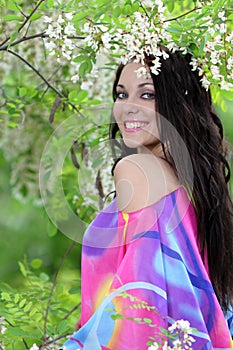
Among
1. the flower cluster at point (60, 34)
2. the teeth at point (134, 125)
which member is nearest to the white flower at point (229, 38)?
the teeth at point (134, 125)

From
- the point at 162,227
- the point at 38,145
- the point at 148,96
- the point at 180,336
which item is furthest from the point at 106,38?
the point at 38,145

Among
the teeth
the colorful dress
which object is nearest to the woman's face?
the teeth

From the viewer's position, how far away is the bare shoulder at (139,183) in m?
2.37

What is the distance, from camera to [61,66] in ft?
12.6

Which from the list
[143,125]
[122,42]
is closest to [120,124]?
[143,125]

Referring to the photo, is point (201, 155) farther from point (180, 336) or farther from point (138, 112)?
point (180, 336)

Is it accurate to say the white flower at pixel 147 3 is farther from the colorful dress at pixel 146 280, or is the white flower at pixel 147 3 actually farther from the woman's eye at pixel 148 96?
the colorful dress at pixel 146 280

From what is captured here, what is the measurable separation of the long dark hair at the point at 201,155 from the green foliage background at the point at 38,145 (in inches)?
9.6

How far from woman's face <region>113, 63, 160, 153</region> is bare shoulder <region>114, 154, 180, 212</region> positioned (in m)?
0.12

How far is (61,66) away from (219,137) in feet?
4.42

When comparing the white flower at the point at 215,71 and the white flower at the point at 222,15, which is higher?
the white flower at the point at 222,15

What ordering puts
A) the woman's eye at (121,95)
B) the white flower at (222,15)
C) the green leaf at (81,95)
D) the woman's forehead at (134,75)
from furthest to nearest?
the green leaf at (81,95) < the woman's eye at (121,95) < the woman's forehead at (134,75) < the white flower at (222,15)

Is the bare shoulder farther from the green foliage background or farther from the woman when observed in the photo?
the green foliage background

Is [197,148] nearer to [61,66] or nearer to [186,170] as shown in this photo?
[186,170]
